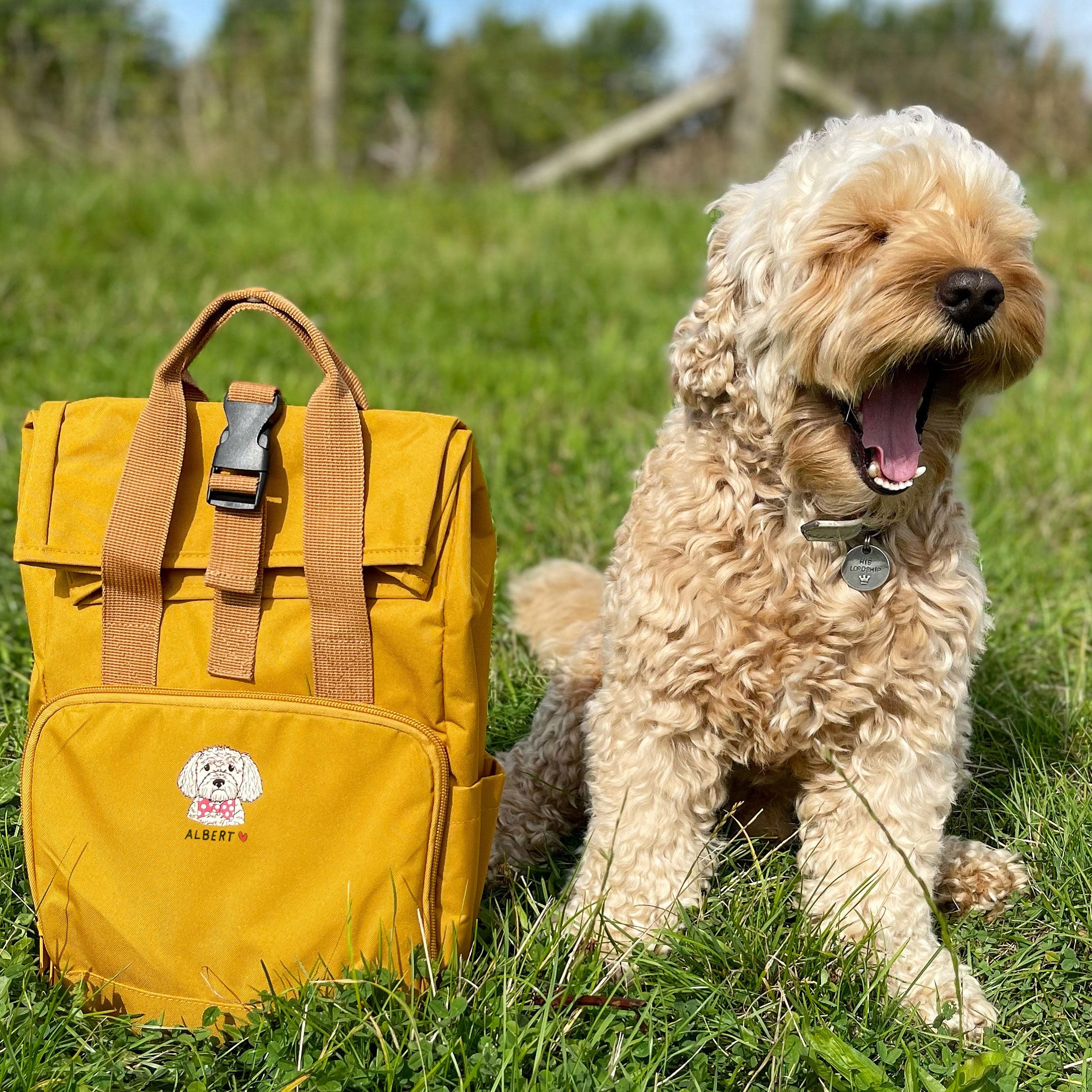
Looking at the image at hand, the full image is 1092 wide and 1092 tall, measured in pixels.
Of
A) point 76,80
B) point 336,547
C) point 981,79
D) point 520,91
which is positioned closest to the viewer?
point 336,547

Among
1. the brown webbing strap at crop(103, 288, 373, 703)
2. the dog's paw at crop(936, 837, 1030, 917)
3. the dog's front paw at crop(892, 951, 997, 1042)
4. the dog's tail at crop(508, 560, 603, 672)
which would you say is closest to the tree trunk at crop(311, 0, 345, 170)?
the dog's tail at crop(508, 560, 603, 672)

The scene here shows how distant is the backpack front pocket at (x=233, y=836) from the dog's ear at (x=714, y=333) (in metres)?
0.96

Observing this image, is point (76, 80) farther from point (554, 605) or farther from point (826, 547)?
point (826, 547)

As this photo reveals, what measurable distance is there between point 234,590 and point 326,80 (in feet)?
30.0

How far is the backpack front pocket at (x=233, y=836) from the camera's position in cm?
232

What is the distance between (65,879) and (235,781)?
0.45 metres

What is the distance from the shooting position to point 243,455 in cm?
234

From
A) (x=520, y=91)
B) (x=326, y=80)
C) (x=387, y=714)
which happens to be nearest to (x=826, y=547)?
(x=387, y=714)

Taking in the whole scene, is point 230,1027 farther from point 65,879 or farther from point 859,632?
point 859,632

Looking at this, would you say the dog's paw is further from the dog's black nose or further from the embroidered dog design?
the embroidered dog design

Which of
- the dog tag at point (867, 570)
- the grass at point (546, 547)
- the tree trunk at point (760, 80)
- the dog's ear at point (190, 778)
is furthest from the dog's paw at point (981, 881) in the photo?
the tree trunk at point (760, 80)

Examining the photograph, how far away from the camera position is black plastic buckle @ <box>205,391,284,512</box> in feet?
7.65

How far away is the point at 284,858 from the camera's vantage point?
2350mm

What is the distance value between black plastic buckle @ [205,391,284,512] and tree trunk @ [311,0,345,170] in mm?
8514
